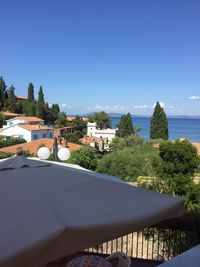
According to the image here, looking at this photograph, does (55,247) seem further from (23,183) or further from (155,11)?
(155,11)

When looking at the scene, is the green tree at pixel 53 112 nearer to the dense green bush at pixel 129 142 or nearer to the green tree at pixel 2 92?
the green tree at pixel 2 92

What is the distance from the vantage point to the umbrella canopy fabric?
1786 millimetres

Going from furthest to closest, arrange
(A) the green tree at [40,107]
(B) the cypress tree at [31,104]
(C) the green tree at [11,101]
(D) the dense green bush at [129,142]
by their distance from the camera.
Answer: (C) the green tree at [11,101], (B) the cypress tree at [31,104], (A) the green tree at [40,107], (D) the dense green bush at [129,142]

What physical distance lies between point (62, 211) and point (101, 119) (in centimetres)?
7450

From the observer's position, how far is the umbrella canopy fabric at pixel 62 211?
1786 mm

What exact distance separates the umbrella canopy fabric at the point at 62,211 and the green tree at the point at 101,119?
238 feet

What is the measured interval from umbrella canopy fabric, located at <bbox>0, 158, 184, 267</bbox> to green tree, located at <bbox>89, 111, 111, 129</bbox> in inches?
2851

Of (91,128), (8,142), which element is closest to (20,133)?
(8,142)

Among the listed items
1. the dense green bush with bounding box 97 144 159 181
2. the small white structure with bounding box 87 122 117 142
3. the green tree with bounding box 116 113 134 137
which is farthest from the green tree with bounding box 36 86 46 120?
the dense green bush with bounding box 97 144 159 181

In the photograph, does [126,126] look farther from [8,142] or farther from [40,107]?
[8,142]

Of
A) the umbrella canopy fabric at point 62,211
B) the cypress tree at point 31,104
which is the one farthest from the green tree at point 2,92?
the umbrella canopy fabric at point 62,211

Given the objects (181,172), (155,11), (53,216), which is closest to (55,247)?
(53,216)

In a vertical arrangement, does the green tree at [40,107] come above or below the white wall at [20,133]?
above

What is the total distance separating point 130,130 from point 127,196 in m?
57.7
